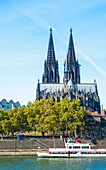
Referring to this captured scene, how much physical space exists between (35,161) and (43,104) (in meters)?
31.6

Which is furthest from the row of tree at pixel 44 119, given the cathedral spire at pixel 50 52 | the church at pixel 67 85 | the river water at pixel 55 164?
the cathedral spire at pixel 50 52

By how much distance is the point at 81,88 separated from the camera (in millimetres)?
163250

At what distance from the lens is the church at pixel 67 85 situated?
155250 mm

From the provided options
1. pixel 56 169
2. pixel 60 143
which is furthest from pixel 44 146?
pixel 56 169

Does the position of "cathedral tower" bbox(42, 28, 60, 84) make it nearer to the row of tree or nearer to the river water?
the row of tree

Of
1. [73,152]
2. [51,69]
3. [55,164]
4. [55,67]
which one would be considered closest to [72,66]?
[55,67]

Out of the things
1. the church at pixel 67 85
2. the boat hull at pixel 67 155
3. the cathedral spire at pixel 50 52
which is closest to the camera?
the boat hull at pixel 67 155

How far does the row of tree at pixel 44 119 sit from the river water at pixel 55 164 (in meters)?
17.0

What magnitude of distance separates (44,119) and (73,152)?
15845mm

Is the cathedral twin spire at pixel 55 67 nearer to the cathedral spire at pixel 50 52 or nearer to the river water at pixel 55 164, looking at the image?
the cathedral spire at pixel 50 52

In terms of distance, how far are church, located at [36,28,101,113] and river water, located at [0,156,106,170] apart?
264 ft

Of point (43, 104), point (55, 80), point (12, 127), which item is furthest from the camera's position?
point (55, 80)

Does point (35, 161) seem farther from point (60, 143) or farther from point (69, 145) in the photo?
point (60, 143)

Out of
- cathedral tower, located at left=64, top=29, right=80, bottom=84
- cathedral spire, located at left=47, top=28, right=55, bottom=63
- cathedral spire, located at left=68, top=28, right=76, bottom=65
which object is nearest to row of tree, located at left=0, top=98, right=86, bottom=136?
cathedral tower, located at left=64, top=29, right=80, bottom=84
